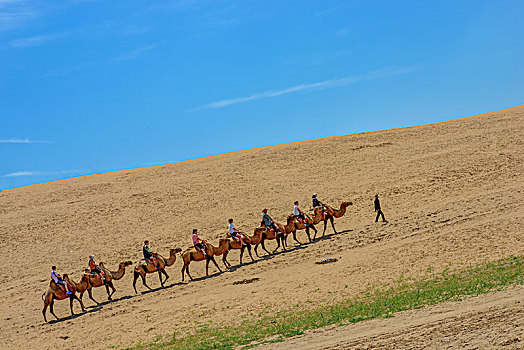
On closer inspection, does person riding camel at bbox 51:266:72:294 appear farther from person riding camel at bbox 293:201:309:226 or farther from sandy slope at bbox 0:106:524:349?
person riding camel at bbox 293:201:309:226

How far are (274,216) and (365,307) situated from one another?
20.8 metres

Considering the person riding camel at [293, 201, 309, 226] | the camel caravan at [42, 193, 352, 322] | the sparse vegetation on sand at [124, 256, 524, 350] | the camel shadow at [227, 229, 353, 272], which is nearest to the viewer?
the sparse vegetation on sand at [124, 256, 524, 350]

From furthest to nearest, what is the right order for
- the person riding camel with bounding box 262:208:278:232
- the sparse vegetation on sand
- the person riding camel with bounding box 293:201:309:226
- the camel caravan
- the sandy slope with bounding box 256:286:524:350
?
the person riding camel with bounding box 293:201:309:226 → the person riding camel with bounding box 262:208:278:232 → the camel caravan → the sparse vegetation on sand → the sandy slope with bounding box 256:286:524:350

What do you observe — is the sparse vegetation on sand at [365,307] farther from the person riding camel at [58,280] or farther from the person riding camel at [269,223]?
the person riding camel at [269,223]

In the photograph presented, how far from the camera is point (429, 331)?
38.5 ft

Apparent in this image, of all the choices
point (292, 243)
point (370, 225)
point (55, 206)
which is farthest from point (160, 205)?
point (370, 225)

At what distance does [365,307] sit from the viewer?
15016 mm

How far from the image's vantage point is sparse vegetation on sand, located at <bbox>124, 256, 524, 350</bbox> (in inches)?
553

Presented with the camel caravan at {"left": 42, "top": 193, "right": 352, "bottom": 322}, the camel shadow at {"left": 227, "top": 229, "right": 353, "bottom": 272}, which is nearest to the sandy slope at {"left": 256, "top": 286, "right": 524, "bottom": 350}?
the camel caravan at {"left": 42, "top": 193, "right": 352, "bottom": 322}

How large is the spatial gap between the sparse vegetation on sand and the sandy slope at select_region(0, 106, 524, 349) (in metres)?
1.23

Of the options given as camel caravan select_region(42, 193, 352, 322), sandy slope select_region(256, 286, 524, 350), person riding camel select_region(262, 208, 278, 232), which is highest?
person riding camel select_region(262, 208, 278, 232)

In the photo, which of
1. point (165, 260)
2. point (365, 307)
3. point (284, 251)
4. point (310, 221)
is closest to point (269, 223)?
point (284, 251)

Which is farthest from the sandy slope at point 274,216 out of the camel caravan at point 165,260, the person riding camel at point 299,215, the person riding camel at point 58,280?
the person riding camel at point 58,280

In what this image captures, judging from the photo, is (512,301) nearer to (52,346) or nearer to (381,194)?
(52,346)
